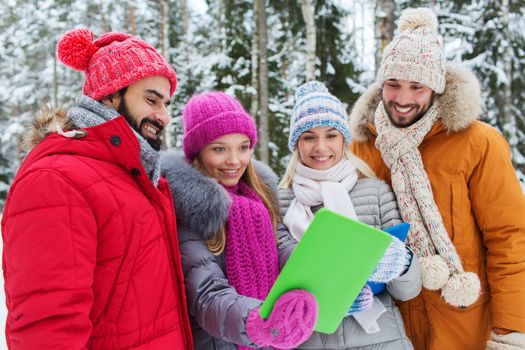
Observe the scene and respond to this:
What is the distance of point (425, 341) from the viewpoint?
8.77ft

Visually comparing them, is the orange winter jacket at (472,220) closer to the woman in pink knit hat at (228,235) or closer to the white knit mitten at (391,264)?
the white knit mitten at (391,264)

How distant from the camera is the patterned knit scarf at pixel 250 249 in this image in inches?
88.0

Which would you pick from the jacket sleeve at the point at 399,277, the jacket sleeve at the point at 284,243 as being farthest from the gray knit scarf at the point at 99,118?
the jacket sleeve at the point at 399,277

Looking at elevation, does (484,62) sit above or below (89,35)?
below

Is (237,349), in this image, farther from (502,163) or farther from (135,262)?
(502,163)

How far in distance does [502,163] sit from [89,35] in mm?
2397

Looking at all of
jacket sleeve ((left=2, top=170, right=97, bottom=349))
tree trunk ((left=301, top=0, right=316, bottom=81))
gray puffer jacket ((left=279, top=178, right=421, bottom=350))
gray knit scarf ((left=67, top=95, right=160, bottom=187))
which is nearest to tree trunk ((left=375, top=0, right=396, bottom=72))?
tree trunk ((left=301, top=0, right=316, bottom=81))

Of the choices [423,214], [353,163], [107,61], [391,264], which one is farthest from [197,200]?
[423,214]

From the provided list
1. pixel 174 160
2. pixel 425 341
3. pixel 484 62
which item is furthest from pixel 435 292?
pixel 484 62

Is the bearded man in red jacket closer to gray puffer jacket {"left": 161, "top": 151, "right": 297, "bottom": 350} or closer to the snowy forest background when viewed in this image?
gray puffer jacket {"left": 161, "top": 151, "right": 297, "bottom": 350}

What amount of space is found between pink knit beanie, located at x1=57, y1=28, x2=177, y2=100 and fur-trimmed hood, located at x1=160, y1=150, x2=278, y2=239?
536mm

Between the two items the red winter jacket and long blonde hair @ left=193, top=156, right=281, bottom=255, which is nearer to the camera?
the red winter jacket

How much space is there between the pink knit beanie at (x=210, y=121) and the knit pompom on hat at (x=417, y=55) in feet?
3.39

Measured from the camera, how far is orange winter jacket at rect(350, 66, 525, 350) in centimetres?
245
